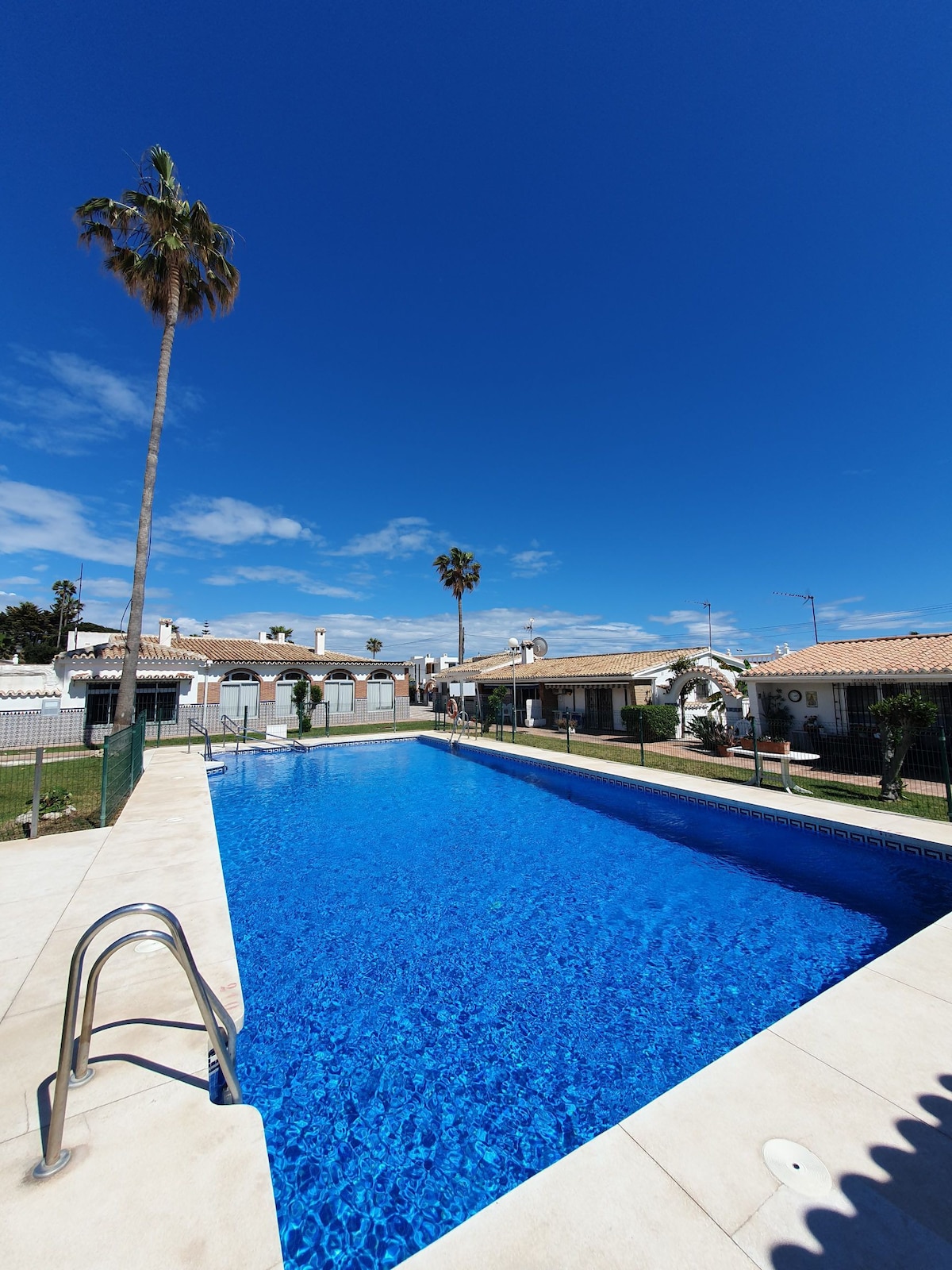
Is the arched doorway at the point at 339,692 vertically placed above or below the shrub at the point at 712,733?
above

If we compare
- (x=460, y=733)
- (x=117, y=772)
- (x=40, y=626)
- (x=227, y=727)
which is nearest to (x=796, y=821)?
(x=117, y=772)

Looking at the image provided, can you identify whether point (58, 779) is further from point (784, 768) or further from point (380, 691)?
point (380, 691)

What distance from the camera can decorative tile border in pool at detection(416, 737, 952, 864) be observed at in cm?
815

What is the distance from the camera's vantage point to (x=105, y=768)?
913cm

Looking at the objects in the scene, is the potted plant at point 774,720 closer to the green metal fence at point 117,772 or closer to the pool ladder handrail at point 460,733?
the pool ladder handrail at point 460,733

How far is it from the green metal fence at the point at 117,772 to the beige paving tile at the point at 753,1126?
9607 millimetres

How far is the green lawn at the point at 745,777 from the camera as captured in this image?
10320mm

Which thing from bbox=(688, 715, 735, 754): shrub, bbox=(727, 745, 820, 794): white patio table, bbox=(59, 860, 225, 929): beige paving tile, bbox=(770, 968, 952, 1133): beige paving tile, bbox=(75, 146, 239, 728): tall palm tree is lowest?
bbox=(770, 968, 952, 1133): beige paving tile

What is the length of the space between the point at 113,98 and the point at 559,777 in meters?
20.7

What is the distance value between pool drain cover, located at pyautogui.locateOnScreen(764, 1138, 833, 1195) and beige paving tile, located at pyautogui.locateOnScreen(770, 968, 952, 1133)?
88 centimetres

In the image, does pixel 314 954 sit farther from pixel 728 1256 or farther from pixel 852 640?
pixel 852 640

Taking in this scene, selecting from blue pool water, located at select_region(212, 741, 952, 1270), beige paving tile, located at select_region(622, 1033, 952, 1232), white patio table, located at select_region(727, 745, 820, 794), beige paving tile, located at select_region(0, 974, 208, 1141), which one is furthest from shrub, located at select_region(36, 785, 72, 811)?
white patio table, located at select_region(727, 745, 820, 794)

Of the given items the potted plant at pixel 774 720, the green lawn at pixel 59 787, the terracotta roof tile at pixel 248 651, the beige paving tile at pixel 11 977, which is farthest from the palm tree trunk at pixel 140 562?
the potted plant at pixel 774 720

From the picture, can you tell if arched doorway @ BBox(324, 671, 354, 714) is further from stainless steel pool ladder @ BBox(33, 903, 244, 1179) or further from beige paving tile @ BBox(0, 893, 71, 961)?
stainless steel pool ladder @ BBox(33, 903, 244, 1179)
